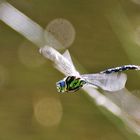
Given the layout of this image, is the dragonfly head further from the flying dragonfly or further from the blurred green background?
the blurred green background

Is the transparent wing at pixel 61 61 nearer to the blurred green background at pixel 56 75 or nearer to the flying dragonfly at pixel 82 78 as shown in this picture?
the flying dragonfly at pixel 82 78

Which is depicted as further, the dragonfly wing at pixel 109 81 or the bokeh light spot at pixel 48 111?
the bokeh light spot at pixel 48 111

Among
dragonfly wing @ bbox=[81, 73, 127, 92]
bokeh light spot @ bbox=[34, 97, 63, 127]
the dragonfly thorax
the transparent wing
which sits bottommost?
dragonfly wing @ bbox=[81, 73, 127, 92]

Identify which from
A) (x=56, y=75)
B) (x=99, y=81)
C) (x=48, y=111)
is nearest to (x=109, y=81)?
(x=99, y=81)

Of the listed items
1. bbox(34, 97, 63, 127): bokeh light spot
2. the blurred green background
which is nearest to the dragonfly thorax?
the blurred green background

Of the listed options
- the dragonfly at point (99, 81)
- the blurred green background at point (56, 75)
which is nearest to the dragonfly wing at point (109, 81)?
the dragonfly at point (99, 81)

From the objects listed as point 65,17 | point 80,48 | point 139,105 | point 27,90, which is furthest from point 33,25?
point 65,17

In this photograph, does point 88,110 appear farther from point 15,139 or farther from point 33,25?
point 33,25

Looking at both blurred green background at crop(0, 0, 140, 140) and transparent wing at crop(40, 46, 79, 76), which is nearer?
transparent wing at crop(40, 46, 79, 76)
